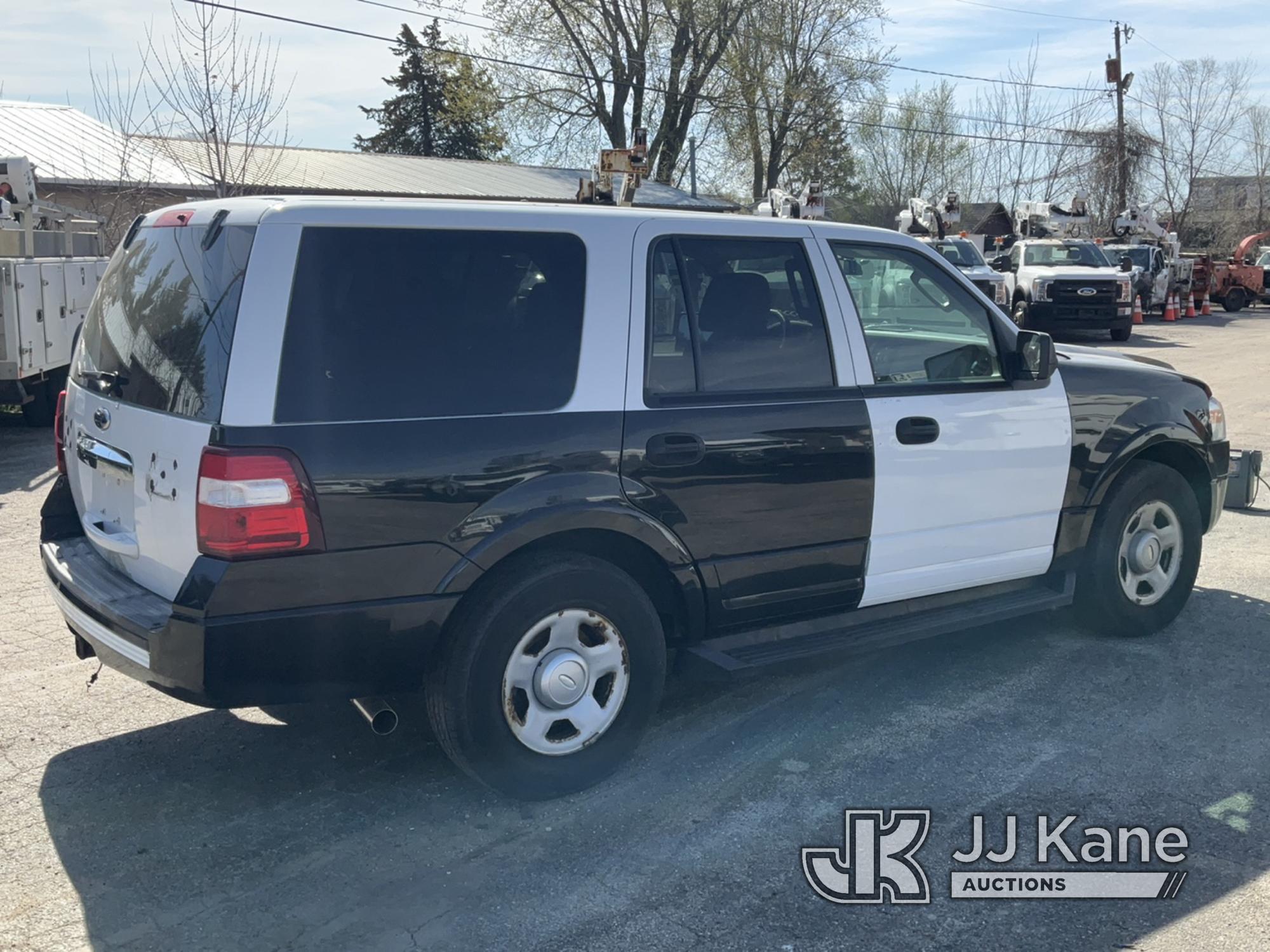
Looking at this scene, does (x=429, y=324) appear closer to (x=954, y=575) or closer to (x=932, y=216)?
(x=954, y=575)

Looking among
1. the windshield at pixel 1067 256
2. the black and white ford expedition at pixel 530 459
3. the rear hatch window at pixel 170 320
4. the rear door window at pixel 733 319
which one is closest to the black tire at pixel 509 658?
the black and white ford expedition at pixel 530 459

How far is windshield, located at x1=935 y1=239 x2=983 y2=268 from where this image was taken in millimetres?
23742

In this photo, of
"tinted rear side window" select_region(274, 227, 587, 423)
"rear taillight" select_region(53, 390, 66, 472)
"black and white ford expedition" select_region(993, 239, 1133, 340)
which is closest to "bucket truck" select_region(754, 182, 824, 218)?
"black and white ford expedition" select_region(993, 239, 1133, 340)

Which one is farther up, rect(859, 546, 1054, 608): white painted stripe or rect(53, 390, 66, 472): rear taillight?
rect(53, 390, 66, 472): rear taillight

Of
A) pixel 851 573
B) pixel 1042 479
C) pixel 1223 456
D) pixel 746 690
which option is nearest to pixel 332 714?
pixel 746 690

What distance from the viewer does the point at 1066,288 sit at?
24719 mm

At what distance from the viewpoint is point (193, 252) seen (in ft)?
12.3

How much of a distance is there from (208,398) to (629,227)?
1538 millimetres

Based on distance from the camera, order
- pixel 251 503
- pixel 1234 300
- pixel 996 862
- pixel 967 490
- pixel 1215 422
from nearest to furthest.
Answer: pixel 251 503
pixel 996 862
pixel 967 490
pixel 1215 422
pixel 1234 300

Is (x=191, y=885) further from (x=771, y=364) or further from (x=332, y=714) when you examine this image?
(x=771, y=364)

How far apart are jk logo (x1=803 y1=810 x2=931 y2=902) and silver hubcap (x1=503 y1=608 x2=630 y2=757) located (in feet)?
2.73

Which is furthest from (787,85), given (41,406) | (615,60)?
(41,406)

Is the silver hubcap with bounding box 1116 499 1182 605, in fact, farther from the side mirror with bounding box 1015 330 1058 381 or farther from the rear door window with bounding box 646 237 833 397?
the rear door window with bounding box 646 237 833 397

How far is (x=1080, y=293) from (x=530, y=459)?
76.0 ft
